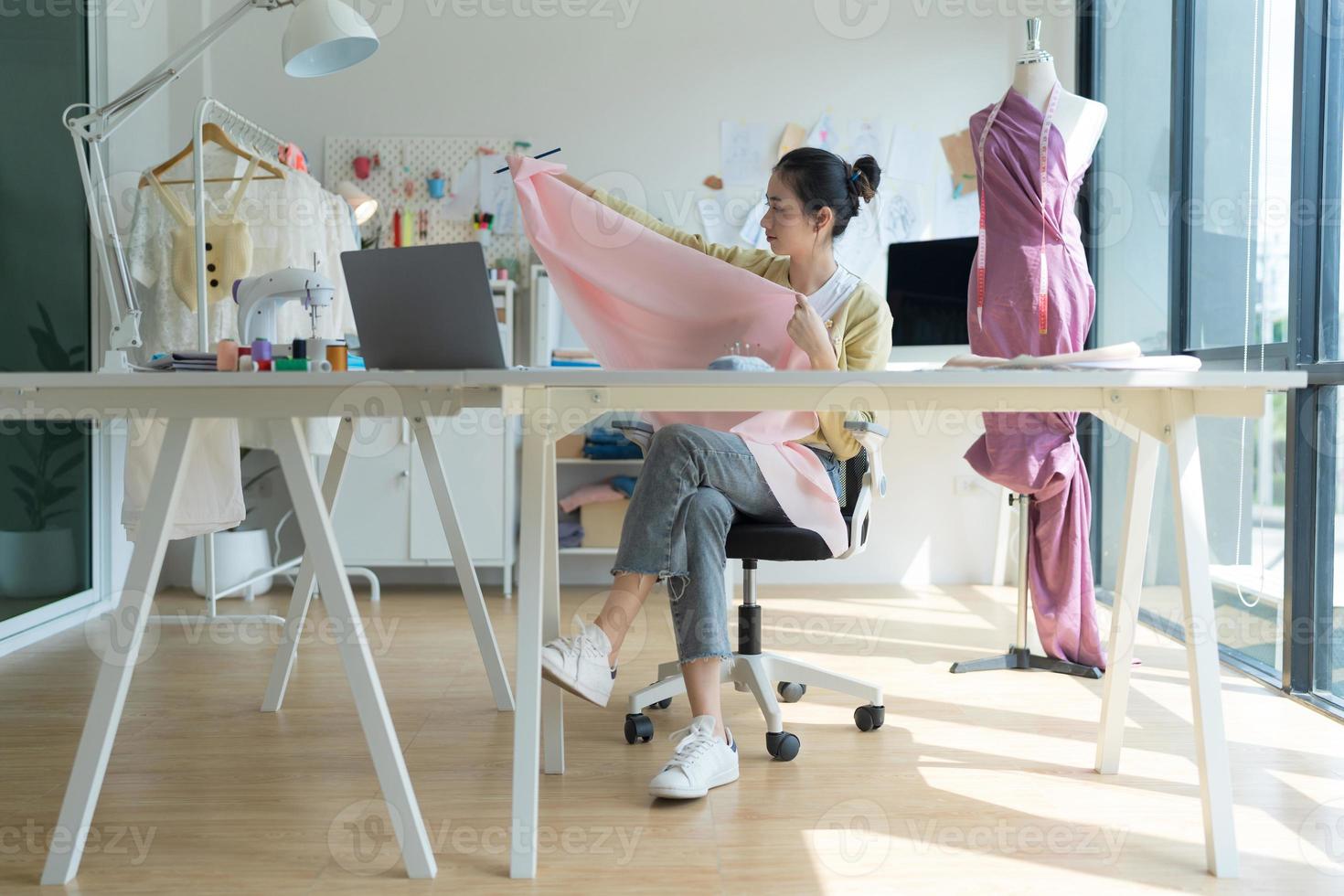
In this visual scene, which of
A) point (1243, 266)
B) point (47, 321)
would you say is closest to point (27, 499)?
point (47, 321)

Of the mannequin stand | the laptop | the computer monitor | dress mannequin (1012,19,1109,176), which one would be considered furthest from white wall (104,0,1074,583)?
the laptop

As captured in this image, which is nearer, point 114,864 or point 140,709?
point 114,864

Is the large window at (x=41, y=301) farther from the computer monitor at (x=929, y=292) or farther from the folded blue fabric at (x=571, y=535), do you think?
the computer monitor at (x=929, y=292)

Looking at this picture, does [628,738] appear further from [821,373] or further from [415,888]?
[821,373]

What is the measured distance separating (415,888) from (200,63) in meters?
3.54

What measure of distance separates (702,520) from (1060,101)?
154cm

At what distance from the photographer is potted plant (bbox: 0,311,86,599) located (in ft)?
10.1

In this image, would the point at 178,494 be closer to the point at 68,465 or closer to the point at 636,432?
the point at 636,432

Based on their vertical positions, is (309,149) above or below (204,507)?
above

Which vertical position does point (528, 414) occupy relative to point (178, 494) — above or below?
above

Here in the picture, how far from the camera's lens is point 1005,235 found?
2678 mm

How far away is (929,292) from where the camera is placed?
3.78m

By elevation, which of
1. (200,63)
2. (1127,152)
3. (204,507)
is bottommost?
(204,507)

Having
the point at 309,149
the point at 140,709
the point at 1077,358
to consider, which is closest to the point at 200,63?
the point at 309,149
